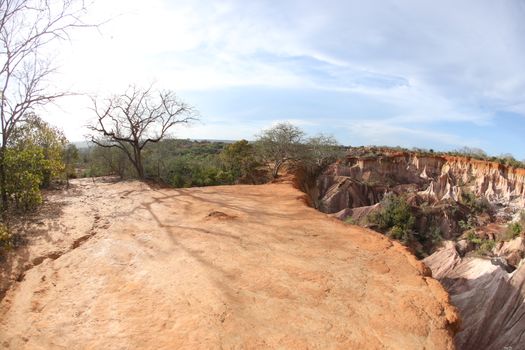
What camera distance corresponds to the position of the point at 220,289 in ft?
14.9

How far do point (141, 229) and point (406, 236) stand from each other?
599 inches

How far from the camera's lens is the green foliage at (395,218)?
63.7 ft

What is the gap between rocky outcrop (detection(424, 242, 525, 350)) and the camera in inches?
317

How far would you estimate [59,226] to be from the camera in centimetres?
783

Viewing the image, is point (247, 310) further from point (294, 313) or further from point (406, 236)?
point (406, 236)

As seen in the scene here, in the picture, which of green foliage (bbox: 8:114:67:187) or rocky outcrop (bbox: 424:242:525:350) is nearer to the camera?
rocky outcrop (bbox: 424:242:525:350)

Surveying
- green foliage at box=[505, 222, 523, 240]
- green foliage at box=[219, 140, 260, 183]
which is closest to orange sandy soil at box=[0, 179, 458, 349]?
green foliage at box=[505, 222, 523, 240]

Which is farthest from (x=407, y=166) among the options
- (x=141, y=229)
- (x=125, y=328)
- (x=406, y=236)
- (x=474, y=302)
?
(x=125, y=328)

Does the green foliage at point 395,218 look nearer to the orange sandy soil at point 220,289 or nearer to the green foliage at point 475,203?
the green foliage at point 475,203

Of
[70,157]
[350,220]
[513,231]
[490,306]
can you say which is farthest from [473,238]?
[70,157]

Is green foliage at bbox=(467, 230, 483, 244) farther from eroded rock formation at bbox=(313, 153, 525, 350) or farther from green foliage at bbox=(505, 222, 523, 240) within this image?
green foliage at bbox=(505, 222, 523, 240)

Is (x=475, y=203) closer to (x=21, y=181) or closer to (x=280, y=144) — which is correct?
(x=280, y=144)

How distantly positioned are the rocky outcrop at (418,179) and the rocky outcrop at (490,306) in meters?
14.0

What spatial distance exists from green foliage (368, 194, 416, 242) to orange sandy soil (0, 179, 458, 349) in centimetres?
1305
